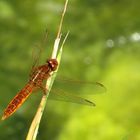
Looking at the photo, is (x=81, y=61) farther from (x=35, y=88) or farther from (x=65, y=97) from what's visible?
(x=35, y=88)

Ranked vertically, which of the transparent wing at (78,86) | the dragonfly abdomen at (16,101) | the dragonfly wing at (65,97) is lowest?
the dragonfly abdomen at (16,101)

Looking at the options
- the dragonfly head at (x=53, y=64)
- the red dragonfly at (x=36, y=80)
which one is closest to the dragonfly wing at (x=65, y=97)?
the red dragonfly at (x=36, y=80)

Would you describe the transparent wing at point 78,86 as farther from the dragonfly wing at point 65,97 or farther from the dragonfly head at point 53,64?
the dragonfly head at point 53,64

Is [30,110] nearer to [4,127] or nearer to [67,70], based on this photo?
[4,127]

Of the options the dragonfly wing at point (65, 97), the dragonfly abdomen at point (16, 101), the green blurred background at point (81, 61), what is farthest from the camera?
the green blurred background at point (81, 61)

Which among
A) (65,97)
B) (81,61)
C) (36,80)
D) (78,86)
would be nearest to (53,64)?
(36,80)

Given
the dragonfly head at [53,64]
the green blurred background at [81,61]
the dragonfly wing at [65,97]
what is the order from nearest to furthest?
the dragonfly head at [53,64], the dragonfly wing at [65,97], the green blurred background at [81,61]
